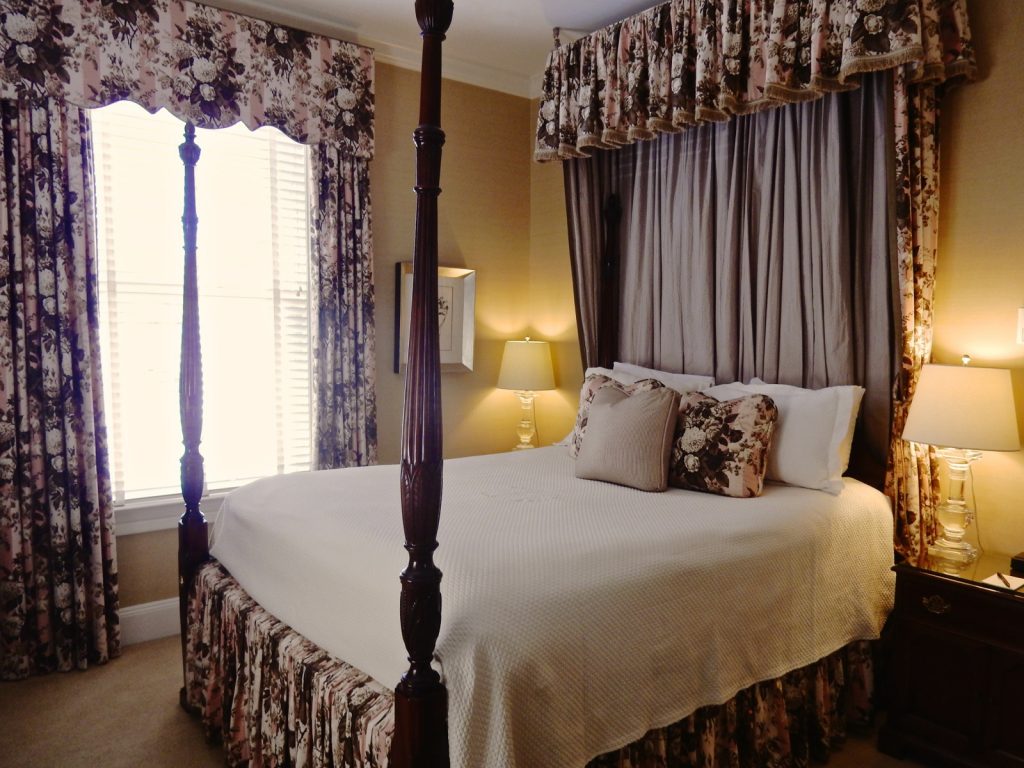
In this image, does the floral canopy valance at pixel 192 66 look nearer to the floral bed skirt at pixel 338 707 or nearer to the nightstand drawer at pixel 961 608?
the floral bed skirt at pixel 338 707

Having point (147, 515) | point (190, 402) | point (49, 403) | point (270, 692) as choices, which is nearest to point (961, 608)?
point (270, 692)

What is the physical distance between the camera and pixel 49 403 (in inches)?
118

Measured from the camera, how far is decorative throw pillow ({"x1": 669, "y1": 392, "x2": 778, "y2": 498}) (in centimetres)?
257

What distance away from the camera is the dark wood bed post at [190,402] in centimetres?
268

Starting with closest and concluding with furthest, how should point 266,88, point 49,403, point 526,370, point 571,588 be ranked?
1. point 571,588
2. point 49,403
3. point 266,88
4. point 526,370

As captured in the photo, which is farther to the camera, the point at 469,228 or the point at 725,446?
the point at 469,228

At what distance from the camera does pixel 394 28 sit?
376 cm

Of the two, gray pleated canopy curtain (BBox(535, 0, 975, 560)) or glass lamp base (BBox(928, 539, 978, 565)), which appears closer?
glass lamp base (BBox(928, 539, 978, 565))

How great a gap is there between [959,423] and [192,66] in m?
3.34

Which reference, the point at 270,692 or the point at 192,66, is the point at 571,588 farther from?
the point at 192,66

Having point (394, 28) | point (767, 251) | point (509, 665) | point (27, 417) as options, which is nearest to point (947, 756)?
point (509, 665)

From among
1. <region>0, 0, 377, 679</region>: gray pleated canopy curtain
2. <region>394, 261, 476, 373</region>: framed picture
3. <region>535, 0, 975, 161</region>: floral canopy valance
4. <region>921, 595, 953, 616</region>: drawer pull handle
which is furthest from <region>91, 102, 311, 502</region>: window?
<region>921, 595, 953, 616</region>: drawer pull handle

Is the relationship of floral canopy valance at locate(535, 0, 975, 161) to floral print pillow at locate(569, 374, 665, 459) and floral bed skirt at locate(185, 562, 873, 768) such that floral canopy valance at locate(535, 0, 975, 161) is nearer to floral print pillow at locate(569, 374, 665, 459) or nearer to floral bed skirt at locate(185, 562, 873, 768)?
floral print pillow at locate(569, 374, 665, 459)

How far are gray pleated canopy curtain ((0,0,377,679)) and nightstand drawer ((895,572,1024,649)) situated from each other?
3.10 metres
